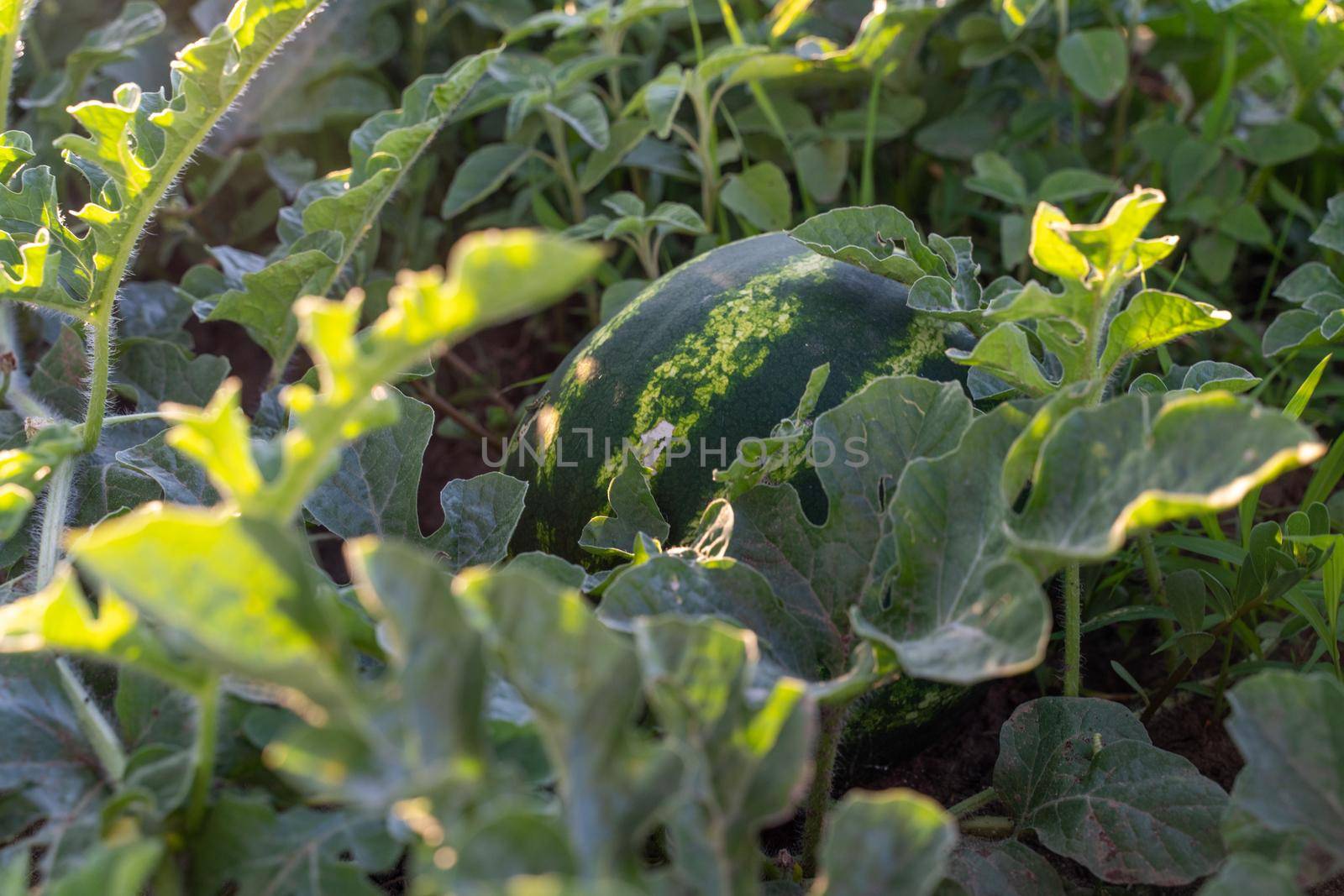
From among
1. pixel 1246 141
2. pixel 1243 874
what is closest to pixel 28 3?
pixel 1243 874

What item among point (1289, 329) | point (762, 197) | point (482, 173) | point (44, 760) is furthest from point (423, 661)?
point (482, 173)

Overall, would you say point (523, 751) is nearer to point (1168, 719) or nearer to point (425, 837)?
point (425, 837)

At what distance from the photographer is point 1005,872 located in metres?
1.48

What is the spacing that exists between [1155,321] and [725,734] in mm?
835

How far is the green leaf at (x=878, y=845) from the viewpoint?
1.00 meters

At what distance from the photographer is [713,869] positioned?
1.02 meters

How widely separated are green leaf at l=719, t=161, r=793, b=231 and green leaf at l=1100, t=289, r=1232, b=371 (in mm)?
1122

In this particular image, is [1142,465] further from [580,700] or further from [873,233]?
[873,233]

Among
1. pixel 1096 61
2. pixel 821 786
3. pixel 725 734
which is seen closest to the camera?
pixel 725 734

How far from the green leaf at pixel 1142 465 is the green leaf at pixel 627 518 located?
23.8 inches

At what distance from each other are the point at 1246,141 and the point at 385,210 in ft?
6.69

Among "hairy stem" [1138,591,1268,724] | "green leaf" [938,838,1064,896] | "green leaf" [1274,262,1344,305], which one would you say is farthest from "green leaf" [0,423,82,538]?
"green leaf" [1274,262,1344,305]

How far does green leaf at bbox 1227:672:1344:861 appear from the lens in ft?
3.72

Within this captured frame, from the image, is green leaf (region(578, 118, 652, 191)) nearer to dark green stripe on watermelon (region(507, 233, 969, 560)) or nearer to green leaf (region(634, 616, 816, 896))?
dark green stripe on watermelon (region(507, 233, 969, 560))
